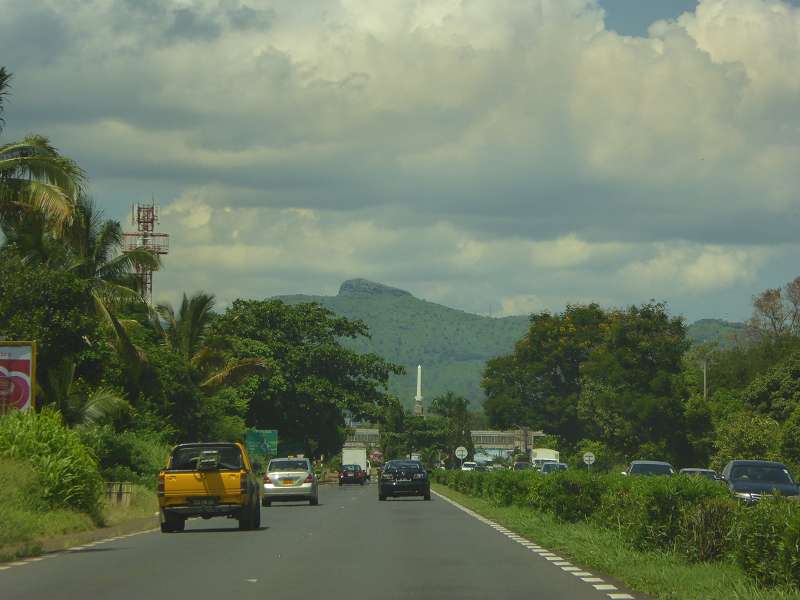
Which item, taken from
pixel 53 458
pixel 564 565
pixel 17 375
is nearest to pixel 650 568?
pixel 564 565

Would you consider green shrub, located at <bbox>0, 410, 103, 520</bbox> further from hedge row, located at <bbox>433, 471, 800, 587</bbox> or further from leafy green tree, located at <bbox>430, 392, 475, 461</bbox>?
leafy green tree, located at <bbox>430, 392, 475, 461</bbox>

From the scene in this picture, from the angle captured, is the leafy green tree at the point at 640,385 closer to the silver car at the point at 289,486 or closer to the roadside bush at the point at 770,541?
the silver car at the point at 289,486

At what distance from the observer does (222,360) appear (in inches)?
2459

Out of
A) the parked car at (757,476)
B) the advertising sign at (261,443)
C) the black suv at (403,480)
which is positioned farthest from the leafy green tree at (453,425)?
the parked car at (757,476)

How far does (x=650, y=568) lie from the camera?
52.7 feet

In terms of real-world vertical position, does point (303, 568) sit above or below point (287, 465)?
below

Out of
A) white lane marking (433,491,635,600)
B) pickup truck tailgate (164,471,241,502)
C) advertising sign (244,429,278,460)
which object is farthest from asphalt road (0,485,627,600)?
advertising sign (244,429,278,460)

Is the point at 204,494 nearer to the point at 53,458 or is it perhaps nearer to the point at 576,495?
the point at 53,458

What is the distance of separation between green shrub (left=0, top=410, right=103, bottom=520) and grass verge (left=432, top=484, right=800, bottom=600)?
9.32 m

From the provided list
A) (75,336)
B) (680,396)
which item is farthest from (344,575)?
(680,396)

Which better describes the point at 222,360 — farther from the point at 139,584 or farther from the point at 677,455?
the point at 139,584

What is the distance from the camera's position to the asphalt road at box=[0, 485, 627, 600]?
14.2 meters

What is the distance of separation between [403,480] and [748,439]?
1919cm

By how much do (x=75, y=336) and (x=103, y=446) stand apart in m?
3.61
